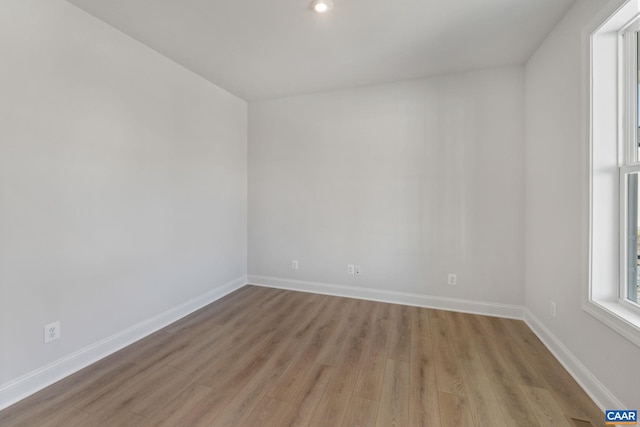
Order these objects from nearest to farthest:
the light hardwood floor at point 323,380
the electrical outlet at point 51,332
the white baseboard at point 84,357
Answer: the light hardwood floor at point 323,380
the white baseboard at point 84,357
the electrical outlet at point 51,332

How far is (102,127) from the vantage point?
84.5 inches

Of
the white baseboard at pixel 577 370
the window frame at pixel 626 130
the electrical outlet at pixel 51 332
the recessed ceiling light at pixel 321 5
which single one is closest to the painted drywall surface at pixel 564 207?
the white baseboard at pixel 577 370

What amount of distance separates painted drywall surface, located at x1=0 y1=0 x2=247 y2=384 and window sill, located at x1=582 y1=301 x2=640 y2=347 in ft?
11.4

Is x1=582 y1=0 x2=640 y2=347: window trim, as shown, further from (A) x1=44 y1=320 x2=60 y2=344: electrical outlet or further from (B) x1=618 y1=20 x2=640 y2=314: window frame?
(A) x1=44 y1=320 x2=60 y2=344: electrical outlet

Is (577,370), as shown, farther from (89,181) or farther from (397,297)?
(89,181)

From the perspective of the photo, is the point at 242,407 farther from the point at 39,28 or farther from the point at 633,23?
the point at 633,23

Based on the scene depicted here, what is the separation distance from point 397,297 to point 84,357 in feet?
9.86

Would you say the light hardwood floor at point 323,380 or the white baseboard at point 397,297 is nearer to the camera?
the light hardwood floor at point 323,380

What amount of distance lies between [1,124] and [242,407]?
7.39ft

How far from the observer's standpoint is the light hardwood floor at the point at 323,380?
1.56 m

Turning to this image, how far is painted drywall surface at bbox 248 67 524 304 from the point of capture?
113 inches

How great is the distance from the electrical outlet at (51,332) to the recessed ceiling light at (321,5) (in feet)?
9.55
